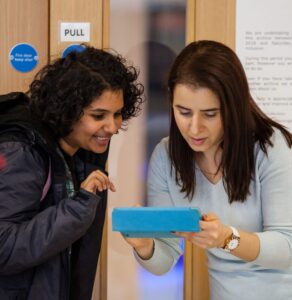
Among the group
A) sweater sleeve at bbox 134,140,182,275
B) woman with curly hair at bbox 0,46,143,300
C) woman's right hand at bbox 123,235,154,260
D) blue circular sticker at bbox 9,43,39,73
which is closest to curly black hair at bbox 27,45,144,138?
woman with curly hair at bbox 0,46,143,300

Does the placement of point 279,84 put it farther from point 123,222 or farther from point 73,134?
point 123,222

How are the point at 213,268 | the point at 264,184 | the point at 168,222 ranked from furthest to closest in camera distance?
the point at 213,268 → the point at 264,184 → the point at 168,222

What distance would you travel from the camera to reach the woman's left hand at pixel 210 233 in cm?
121

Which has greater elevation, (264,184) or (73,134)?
(73,134)

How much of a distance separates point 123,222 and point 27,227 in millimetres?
243

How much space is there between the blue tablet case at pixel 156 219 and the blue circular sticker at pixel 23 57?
1.03 meters

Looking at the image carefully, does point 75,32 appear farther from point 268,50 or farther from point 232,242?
point 232,242

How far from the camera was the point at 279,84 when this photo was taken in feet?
6.52

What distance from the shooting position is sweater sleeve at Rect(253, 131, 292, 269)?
4.25 ft

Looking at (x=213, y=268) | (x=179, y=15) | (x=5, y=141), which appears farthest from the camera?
(x=179, y=15)

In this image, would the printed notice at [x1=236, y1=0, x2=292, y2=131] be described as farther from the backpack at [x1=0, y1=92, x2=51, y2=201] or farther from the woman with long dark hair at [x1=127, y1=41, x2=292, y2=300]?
the backpack at [x1=0, y1=92, x2=51, y2=201]

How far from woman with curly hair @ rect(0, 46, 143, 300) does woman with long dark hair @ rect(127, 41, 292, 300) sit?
0.17 metres

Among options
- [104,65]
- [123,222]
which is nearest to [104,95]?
[104,65]

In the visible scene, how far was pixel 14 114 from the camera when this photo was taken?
1.27 meters
